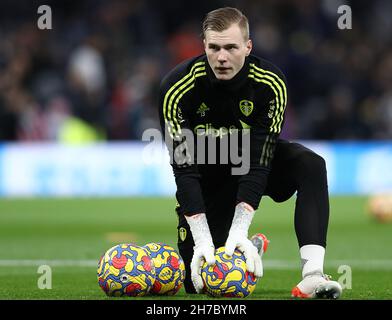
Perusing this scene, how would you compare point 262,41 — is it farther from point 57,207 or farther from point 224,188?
point 224,188

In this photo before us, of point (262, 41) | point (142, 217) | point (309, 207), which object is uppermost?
point (262, 41)

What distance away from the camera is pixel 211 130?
7844mm

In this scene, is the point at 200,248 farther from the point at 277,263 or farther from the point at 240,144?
the point at 277,263

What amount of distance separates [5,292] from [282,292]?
1956 mm

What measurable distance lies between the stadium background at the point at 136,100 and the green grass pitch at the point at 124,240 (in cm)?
10

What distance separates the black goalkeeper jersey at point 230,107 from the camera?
7441mm

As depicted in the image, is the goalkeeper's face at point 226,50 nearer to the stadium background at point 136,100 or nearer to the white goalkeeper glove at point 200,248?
the white goalkeeper glove at point 200,248

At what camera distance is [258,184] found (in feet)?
24.3

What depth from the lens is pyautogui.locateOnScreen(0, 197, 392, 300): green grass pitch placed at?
26.6 feet

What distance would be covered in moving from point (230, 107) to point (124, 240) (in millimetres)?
4957

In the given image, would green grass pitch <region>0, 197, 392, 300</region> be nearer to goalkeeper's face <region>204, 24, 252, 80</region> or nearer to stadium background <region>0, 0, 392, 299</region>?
stadium background <region>0, 0, 392, 299</region>

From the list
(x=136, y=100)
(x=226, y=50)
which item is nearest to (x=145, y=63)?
(x=136, y=100)

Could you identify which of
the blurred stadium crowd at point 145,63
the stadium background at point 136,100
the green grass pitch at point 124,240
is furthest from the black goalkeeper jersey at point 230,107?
the blurred stadium crowd at point 145,63

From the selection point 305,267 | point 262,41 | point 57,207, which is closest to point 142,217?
point 57,207
